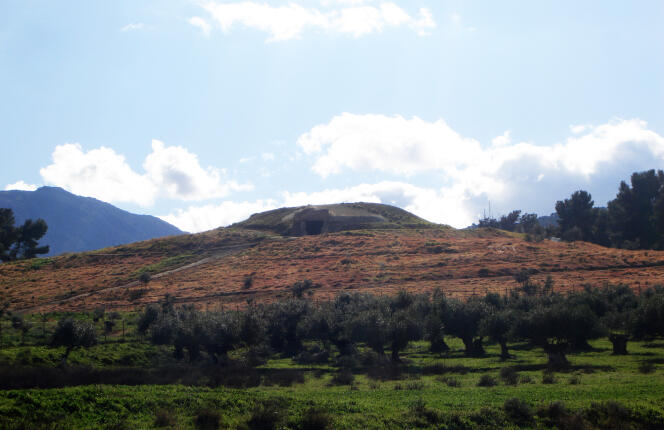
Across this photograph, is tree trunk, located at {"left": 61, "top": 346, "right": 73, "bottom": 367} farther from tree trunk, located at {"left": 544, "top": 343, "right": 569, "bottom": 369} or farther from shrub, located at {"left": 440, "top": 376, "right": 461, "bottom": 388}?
tree trunk, located at {"left": 544, "top": 343, "right": 569, "bottom": 369}

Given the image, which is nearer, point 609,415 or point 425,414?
point 609,415

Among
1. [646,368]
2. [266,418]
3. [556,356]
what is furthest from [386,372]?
[646,368]

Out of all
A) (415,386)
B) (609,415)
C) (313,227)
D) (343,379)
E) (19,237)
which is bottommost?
(343,379)

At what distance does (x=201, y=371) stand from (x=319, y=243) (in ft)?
171

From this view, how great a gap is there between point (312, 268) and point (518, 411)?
50.0 meters

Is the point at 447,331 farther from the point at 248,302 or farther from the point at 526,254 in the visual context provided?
the point at 526,254

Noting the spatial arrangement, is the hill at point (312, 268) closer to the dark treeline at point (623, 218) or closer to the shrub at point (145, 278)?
the shrub at point (145, 278)

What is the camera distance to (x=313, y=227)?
96.3m

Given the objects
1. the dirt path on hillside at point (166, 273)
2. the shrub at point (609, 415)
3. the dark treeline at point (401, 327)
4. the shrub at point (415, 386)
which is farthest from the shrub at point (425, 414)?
the dirt path on hillside at point (166, 273)

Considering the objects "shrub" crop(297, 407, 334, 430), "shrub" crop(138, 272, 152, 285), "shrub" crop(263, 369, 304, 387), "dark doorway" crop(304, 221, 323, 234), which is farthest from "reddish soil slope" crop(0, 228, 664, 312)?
"shrub" crop(297, 407, 334, 430)

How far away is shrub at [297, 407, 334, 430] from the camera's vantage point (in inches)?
640

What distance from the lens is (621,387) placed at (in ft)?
66.6

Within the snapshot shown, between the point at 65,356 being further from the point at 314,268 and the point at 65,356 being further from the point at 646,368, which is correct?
the point at 314,268

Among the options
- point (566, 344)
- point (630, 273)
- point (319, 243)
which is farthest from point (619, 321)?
point (319, 243)
